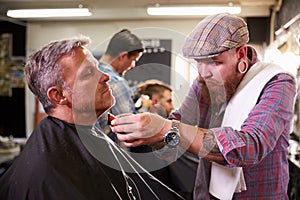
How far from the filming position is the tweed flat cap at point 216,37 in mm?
1156

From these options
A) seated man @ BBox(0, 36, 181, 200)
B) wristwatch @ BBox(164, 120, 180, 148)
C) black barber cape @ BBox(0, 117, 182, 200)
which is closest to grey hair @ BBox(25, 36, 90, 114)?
seated man @ BBox(0, 36, 181, 200)

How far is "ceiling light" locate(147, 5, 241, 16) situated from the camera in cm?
325

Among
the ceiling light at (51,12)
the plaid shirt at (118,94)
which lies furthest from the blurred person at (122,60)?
the ceiling light at (51,12)

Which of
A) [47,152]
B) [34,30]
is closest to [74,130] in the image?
[47,152]

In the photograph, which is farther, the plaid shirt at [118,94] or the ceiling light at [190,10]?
the ceiling light at [190,10]

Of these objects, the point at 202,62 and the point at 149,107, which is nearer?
the point at 202,62

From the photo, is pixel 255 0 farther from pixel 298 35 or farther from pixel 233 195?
pixel 233 195

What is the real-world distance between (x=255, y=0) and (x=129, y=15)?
148 cm

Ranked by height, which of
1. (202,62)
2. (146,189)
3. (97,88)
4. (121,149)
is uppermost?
(202,62)

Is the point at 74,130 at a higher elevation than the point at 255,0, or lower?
lower

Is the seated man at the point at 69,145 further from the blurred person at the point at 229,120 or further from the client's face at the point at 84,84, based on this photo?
the blurred person at the point at 229,120

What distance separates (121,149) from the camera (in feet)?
5.04

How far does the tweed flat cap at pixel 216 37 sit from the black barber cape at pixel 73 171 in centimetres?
55

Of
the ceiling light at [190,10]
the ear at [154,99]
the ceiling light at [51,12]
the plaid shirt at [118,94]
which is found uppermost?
the ceiling light at [190,10]
